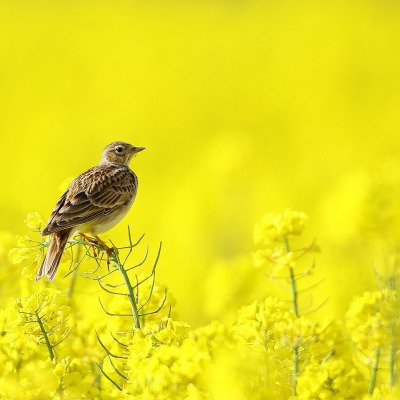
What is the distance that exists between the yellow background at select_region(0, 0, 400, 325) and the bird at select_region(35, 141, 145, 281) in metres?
1.19

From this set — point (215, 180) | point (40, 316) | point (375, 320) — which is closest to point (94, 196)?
point (40, 316)

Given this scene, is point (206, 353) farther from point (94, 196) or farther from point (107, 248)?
point (94, 196)

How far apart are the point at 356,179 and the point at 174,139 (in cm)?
1493

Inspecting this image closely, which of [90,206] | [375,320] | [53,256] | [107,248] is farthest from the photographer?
[90,206]

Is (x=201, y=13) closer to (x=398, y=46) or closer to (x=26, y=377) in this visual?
(x=398, y=46)

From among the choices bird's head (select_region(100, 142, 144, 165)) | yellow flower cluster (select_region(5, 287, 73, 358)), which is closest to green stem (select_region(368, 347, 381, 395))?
yellow flower cluster (select_region(5, 287, 73, 358))

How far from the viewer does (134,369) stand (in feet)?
9.45

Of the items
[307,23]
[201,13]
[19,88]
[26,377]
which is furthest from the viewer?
[201,13]

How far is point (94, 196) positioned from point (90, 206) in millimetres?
157

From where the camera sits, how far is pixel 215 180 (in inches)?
520

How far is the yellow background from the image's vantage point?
915 cm

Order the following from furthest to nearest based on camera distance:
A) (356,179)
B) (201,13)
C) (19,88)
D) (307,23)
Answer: (201,13), (307,23), (19,88), (356,179)

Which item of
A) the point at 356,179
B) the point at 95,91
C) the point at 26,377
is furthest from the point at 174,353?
the point at 95,91

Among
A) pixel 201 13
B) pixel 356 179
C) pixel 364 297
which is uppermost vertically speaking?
pixel 201 13
